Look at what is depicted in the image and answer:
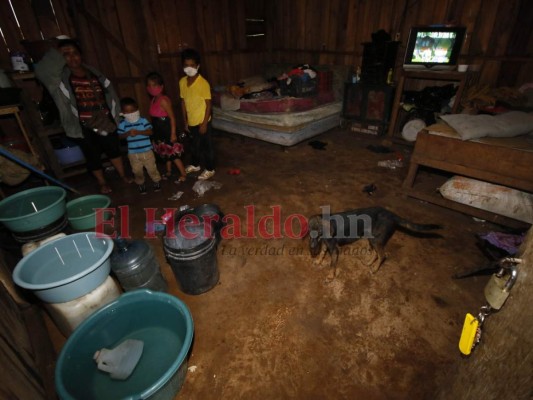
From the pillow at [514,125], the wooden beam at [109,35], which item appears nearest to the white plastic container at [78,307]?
the pillow at [514,125]

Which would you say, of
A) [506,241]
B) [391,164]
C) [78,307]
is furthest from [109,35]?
[506,241]

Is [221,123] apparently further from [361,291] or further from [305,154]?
[361,291]

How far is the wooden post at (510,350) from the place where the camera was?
1004mm

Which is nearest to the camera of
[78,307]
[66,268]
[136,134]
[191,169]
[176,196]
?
[78,307]

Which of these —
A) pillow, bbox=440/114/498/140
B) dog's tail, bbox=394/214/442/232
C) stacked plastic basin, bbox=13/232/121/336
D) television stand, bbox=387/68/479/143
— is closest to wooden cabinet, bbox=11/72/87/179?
stacked plastic basin, bbox=13/232/121/336

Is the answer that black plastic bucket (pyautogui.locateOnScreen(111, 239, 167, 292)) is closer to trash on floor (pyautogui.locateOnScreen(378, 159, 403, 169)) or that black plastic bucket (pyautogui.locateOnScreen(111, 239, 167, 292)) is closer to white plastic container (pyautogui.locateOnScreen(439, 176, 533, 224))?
white plastic container (pyautogui.locateOnScreen(439, 176, 533, 224))

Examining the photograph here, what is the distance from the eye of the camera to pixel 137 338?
225 centimetres

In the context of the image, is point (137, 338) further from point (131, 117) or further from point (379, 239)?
point (131, 117)

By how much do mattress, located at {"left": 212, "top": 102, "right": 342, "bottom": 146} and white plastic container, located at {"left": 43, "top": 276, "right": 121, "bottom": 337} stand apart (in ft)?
15.3

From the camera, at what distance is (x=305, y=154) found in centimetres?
621

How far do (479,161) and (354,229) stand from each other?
6.53ft

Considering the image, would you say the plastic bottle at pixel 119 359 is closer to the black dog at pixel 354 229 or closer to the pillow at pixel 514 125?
the black dog at pixel 354 229

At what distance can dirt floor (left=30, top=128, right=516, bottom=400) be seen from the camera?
219 cm

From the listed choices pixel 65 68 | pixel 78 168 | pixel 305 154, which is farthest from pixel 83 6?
pixel 305 154
